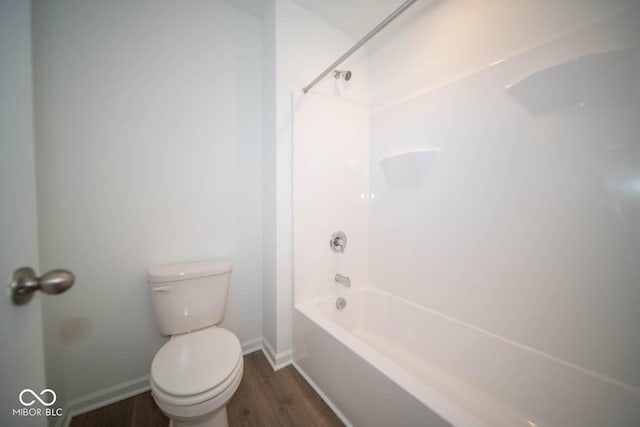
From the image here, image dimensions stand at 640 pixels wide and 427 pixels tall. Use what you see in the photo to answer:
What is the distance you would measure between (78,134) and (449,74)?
2.11 m

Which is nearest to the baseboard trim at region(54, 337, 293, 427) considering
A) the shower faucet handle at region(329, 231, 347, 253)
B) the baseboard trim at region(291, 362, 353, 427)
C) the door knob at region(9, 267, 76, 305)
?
the baseboard trim at region(291, 362, 353, 427)

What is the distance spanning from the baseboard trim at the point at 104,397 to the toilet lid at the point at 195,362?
0.46 m

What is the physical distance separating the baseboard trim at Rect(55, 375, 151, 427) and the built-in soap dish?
2085 mm

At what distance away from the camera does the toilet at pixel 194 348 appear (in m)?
0.83

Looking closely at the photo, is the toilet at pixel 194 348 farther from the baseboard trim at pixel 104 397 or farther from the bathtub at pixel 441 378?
the bathtub at pixel 441 378

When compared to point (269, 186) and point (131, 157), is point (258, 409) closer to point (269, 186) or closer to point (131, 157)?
point (269, 186)

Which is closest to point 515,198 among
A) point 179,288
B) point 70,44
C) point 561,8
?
point 561,8

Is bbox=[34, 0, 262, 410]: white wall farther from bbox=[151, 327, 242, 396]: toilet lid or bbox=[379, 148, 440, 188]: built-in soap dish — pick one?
bbox=[379, 148, 440, 188]: built-in soap dish

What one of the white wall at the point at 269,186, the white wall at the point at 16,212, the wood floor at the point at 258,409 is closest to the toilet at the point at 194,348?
the wood floor at the point at 258,409

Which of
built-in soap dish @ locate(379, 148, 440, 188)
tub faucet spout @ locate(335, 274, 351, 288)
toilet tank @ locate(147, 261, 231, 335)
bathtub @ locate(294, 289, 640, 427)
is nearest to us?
bathtub @ locate(294, 289, 640, 427)

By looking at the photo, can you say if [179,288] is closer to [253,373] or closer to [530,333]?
[253,373]

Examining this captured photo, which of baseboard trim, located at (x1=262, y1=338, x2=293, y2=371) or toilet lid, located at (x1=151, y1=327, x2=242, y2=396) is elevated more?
toilet lid, located at (x1=151, y1=327, x2=242, y2=396)

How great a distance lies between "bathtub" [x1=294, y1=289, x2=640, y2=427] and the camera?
0.82 m

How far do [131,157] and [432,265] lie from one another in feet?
6.43
